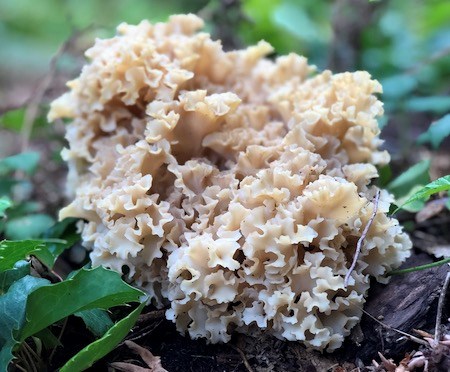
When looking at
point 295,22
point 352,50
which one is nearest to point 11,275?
point 295,22

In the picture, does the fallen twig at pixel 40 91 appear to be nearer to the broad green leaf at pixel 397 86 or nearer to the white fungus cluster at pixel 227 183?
the white fungus cluster at pixel 227 183

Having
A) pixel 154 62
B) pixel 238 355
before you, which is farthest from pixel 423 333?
pixel 154 62

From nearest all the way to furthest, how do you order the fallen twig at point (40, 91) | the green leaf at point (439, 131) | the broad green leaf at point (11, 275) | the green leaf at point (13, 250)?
the green leaf at point (13, 250)
the broad green leaf at point (11, 275)
the green leaf at point (439, 131)
the fallen twig at point (40, 91)

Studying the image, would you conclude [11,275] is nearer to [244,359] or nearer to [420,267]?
[244,359]

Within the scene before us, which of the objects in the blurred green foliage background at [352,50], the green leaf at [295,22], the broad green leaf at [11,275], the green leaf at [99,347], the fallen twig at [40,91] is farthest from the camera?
the green leaf at [295,22]

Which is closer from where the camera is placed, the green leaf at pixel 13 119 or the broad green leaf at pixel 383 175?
the broad green leaf at pixel 383 175

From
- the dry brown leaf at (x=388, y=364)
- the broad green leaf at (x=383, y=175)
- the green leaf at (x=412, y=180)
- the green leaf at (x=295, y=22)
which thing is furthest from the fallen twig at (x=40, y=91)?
the dry brown leaf at (x=388, y=364)

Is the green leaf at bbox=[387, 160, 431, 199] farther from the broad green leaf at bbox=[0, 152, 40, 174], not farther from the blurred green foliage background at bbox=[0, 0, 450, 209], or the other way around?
the broad green leaf at bbox=[0, 152, 40, 174]
